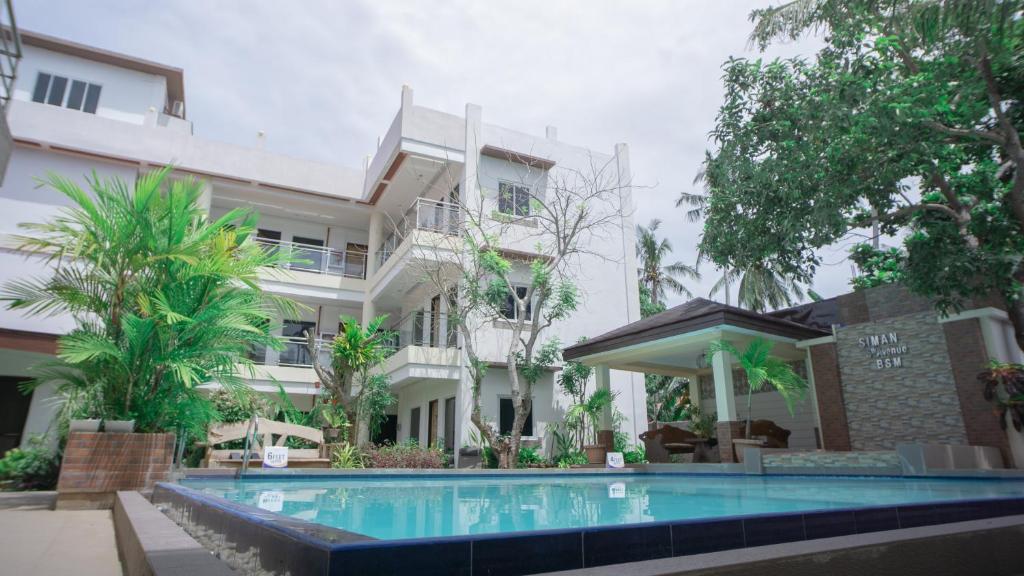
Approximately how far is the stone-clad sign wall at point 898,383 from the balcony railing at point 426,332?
966 centimetres

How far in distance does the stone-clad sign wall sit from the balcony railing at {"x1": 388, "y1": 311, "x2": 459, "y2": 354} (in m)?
9.66

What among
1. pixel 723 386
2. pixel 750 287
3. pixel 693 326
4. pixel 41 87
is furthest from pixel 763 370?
pixel 41 87

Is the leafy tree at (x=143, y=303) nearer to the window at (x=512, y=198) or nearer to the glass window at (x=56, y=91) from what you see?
the window at (x=512, y=198)

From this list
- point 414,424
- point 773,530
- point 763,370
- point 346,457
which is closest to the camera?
point 773,530

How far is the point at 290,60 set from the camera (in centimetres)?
1166

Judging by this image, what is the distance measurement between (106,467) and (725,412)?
416 inches

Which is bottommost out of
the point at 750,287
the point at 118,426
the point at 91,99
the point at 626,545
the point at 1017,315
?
the point at 626,545

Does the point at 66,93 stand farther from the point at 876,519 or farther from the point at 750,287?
the point at 750,287

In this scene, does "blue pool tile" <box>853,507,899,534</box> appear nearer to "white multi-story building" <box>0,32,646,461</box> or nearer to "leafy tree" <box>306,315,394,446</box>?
"leafy tree" <box>306,315,394,446</box>

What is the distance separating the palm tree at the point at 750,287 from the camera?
28145 mm

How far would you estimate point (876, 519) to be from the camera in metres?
2.84

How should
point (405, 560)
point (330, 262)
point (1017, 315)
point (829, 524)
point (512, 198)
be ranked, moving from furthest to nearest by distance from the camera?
point (330, 262)
point (512, 198)
point (1017, 315)
point (829, 524)
point (405, 560)

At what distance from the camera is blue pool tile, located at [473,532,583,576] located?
6.07 ft

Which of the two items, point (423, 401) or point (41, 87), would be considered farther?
point (423, 401)
